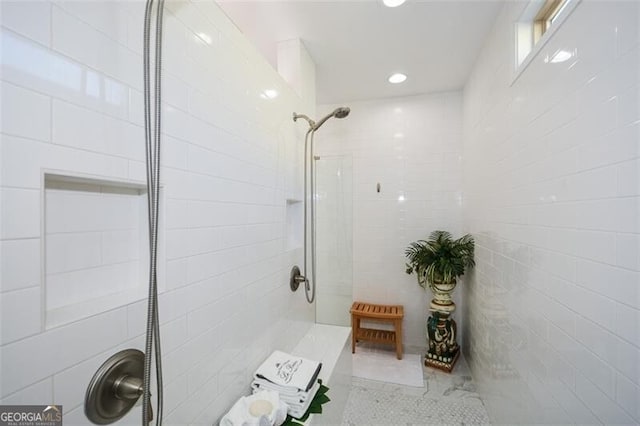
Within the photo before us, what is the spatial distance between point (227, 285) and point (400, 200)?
2.23m

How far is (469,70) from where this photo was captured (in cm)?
249

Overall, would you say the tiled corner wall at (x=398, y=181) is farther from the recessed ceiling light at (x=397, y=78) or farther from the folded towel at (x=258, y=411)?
the folded towel at (x=258, y=411)

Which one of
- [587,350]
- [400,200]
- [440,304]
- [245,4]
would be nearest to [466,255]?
[440,304]

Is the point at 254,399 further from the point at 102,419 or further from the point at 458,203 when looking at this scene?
the point at 458,203

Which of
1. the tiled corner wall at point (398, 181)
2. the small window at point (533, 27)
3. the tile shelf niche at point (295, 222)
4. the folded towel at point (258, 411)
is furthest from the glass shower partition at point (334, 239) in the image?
the small window at point (533, 27)

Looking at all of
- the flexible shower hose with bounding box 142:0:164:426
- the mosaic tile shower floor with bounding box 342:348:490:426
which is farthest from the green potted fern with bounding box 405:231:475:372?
the flexible shower hose with bounding box 142:0:164:426

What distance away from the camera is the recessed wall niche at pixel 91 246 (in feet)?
2.30

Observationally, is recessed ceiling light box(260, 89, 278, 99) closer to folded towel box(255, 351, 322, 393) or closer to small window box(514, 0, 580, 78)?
small window box(514, 0, 580, 78)

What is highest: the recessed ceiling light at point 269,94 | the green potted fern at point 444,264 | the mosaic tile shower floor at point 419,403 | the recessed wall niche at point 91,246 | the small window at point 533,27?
the small window at point 533,27

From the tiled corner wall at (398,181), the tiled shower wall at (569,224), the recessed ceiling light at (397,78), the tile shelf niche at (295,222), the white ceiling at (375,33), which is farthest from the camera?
the tiled corner wall at (398,181)

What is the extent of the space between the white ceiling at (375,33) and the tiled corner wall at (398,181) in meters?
0.42

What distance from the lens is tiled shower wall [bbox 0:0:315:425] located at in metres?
0.58

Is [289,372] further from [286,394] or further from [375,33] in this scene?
[375,33]

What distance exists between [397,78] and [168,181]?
2.36 metres
